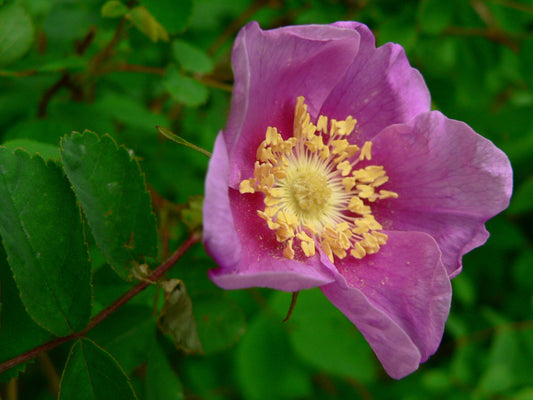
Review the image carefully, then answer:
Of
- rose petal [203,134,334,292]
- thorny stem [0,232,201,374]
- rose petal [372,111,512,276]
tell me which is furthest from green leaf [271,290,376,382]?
thorny stem [0,232,201,374]

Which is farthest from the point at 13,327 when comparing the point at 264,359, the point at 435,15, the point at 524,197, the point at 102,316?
the point at 524,197

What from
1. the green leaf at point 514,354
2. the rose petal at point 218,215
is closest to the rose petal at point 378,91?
the rose petal at point 218,215

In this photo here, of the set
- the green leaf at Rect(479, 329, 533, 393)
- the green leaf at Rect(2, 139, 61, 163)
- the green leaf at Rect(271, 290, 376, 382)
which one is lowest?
the green leaf at Rect(479, 329, 533, 393)

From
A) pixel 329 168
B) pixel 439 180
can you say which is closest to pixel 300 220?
pixel 329 168

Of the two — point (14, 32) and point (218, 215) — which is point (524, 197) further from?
point (14, 32)

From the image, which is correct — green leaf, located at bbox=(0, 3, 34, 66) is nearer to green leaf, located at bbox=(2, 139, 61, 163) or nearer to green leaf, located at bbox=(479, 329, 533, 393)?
green leaf, located at bbox=(2, 139, 61, 163)

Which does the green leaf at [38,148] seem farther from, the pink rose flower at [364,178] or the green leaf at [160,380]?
the green leaf at [160,380]
